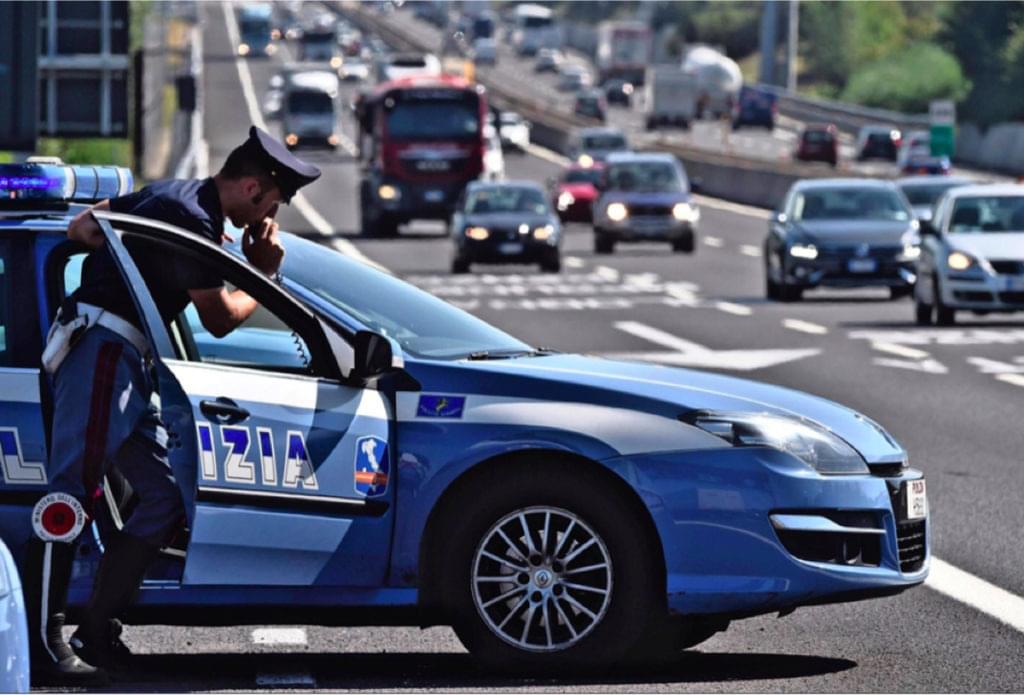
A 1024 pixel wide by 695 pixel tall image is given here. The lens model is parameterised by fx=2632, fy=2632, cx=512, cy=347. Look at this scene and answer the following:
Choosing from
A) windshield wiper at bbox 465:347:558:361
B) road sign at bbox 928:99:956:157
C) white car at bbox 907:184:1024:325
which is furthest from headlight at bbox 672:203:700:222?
windshield wiper at bbox 465:347:558:361

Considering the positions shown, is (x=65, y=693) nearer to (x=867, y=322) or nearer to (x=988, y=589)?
(x=988, y=589)

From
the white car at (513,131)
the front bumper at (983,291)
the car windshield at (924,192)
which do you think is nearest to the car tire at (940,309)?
the front bumper at (983,291)

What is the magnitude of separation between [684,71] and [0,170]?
4171 inches

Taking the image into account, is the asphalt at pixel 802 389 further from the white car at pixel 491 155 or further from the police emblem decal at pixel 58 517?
the white car at pixel 491 155

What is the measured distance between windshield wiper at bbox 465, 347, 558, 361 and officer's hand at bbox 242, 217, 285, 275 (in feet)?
2.27

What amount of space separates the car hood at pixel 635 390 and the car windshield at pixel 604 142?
72.0 meters

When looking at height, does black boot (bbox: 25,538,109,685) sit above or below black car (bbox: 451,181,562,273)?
above

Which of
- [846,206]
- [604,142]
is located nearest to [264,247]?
[846,206]

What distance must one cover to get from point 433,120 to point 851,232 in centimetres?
2256

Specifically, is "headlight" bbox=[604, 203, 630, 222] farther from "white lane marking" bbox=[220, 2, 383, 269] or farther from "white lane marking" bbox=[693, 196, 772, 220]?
"white lane marking" bbox=[693, 196, 772, 220]

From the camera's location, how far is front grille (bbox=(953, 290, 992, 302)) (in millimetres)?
26984

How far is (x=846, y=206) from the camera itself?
1283 inches

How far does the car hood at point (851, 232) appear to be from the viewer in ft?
103

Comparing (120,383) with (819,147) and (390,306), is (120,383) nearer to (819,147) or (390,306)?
(390,306)
